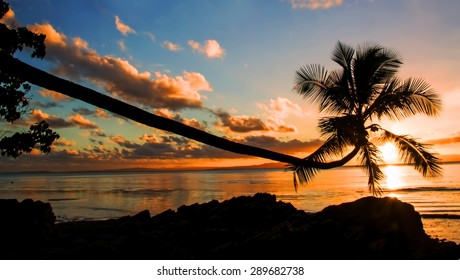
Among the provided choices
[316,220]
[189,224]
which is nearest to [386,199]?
[316,220]

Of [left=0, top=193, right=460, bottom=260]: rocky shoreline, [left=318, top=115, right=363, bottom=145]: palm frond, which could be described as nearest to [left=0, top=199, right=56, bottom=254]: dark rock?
[left=0, top=193, right=460, bottom=260]: rocky shoreline

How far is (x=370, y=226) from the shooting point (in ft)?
30.1

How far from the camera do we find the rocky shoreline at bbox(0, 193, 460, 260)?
27.2 ft

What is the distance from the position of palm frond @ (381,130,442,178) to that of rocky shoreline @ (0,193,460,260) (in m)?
1.19

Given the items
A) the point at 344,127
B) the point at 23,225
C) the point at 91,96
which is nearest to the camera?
the point at 91,96

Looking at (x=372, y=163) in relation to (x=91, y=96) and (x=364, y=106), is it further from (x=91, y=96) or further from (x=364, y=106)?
(x=91, y=96)

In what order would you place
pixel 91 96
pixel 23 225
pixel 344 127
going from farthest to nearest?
pixel 23 225
pixel 344 127
pixel 91 96

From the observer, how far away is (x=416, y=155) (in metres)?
9.64

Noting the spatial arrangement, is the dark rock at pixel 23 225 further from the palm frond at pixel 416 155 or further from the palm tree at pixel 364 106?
the palm frond at pixel 416 155

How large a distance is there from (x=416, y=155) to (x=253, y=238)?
4.73 m

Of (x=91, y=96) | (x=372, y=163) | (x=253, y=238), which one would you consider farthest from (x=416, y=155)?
(x=91, y=96)

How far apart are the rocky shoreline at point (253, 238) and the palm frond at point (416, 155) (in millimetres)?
1187
